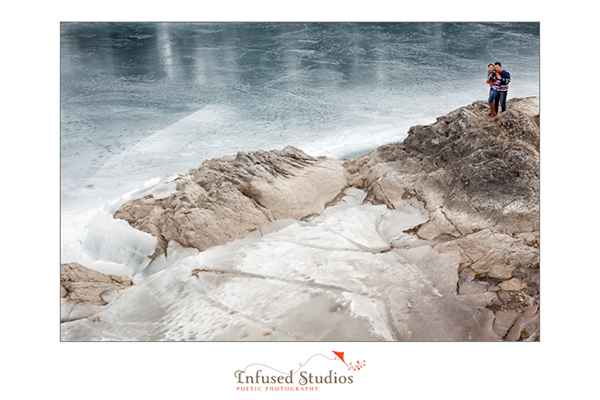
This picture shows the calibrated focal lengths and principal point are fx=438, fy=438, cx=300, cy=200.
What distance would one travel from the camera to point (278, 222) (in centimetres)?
430

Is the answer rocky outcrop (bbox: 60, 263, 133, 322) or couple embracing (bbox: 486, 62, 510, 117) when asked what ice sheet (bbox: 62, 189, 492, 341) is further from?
couple embracing (bbox: 486, 62, 510, 117)

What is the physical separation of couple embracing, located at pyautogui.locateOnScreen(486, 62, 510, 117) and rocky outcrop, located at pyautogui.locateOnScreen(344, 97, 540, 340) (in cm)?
11

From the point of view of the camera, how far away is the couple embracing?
3660 mm

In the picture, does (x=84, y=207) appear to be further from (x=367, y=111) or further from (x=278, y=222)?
(x=367, y=111)

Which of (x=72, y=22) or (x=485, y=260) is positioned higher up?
(x=72, y=22)

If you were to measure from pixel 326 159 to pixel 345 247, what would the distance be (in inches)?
69.8

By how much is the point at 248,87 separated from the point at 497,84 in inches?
138

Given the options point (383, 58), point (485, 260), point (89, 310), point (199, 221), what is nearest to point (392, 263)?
point (485, 260)

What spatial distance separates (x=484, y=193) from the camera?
12.8 ft

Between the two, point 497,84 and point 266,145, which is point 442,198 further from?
point 266,145

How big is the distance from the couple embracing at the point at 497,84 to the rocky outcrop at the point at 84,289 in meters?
3.61

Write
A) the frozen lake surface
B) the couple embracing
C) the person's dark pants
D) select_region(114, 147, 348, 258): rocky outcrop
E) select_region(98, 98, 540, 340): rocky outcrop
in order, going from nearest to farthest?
the frozen lake surface, select_region(98, 98, 540, 340): rocky outcrop, the couple embracing, the person's dark pants, select_region(114, 147, 348, 258): rocky outcrop

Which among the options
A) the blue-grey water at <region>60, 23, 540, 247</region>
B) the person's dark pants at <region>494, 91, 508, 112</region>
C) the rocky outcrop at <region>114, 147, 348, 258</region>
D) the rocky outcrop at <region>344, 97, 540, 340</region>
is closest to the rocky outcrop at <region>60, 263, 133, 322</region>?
the rocky outcrop at <region>114, 147, 348, 258</region>

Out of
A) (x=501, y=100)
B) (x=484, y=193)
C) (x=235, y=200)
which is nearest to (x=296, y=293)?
(x=235, y=200)
